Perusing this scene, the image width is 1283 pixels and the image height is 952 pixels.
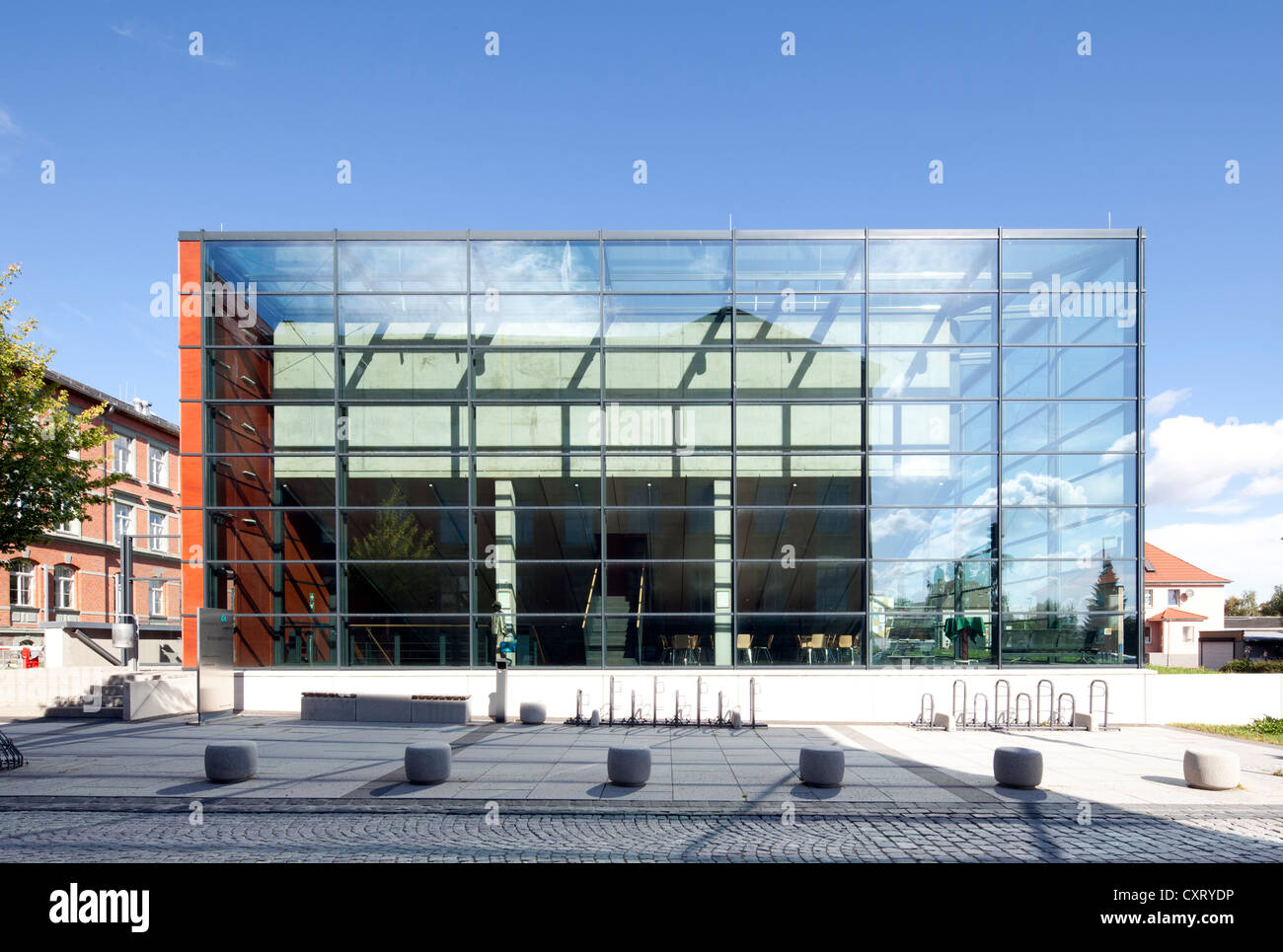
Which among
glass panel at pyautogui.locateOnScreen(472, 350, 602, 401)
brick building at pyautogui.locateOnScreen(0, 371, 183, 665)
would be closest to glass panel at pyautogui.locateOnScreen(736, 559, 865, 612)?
glass panel at pyautogui.locateOnScreen(472, 350, 602, 401)

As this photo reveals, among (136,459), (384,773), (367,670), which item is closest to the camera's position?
(384,773)

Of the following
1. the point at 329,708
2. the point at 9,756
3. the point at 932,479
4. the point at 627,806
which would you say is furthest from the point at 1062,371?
the point at 9,756

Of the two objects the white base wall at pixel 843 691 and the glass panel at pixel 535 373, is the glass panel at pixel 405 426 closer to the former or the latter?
the glass panel at pixel 535 373

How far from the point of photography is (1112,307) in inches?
853

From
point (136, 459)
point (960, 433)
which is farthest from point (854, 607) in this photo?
point (136, 459)

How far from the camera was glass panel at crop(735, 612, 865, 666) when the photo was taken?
832 inches

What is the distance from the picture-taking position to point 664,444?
72.4 ft

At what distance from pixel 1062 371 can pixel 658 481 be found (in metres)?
10.7

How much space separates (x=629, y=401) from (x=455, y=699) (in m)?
8.51

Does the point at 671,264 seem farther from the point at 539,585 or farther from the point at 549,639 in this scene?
the point at 549,639

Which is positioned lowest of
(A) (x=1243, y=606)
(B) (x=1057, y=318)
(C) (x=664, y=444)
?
(A) (x=1243, y=606)

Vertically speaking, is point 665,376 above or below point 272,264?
below

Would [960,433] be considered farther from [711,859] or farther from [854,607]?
[711,859]

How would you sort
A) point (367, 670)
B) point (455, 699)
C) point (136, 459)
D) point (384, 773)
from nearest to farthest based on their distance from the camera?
point (384, 773) → point (455, 699) → point (367, 670) → point (136, 459)
